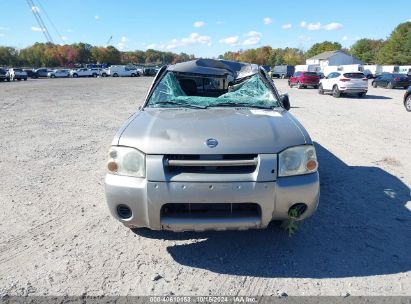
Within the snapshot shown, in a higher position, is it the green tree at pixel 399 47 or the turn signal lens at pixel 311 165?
the green tree at pixel 399 47

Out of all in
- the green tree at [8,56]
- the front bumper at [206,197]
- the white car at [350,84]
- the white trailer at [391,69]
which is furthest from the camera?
the green tree at [8,56]

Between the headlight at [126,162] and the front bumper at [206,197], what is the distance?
0.18 feet

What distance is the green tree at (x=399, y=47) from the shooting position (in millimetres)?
80938

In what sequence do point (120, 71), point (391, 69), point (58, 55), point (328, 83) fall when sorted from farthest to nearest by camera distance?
point (58, 55) < point (391, 69) < point (120, 71) < point (328, 83)

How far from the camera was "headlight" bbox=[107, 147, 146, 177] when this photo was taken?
2.83 metres

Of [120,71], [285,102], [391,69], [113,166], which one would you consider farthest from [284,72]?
[113,166]

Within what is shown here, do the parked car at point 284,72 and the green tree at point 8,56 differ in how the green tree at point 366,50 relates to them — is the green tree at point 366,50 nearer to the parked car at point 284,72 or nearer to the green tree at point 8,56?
the parked car at point 284,72

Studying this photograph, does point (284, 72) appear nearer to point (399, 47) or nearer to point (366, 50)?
point (399, 47)

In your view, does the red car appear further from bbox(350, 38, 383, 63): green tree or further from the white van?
bbox(350, 38, 383, 63): green tree

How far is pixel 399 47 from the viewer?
276ft

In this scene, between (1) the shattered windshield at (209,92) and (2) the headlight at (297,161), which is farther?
(1) the shattered windshield at (209,92)

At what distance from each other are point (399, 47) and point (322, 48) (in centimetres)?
4267

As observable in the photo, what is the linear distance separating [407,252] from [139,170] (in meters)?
2.59

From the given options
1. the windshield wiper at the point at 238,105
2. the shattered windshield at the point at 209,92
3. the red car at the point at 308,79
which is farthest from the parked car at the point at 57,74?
the windshield wiper at the point at 238,105
